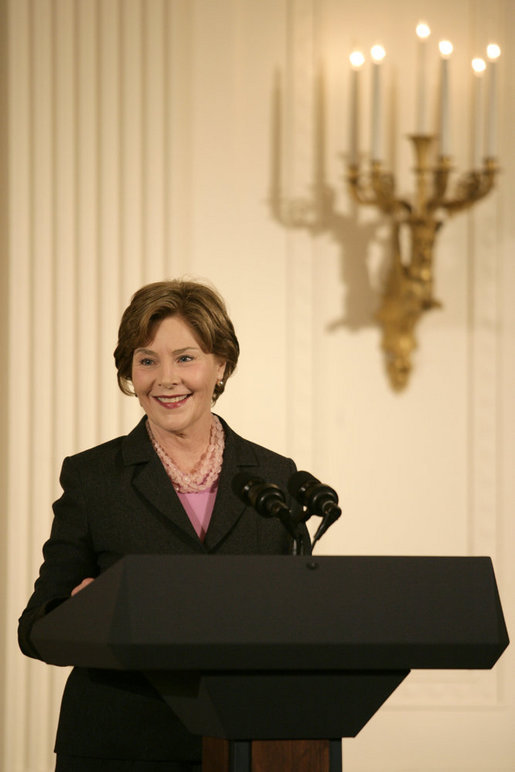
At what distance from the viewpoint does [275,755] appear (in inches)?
62.8

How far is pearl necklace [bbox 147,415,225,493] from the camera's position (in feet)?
7.44

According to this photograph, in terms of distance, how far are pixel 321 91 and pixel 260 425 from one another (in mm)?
1155

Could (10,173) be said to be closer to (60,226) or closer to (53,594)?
(60,226)

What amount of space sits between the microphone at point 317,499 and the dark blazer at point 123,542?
38cm

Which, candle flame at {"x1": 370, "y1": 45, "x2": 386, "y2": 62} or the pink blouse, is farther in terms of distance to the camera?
candle flame at {"x1": 370, "y1": 45, "x2": 386, "y2": 62}

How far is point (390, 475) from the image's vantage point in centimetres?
392

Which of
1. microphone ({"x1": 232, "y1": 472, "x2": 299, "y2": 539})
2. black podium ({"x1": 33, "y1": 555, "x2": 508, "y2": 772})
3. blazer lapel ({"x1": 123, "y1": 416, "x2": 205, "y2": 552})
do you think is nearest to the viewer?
black podium ({"x1": 33, "y1": 555, "x2": 508, "y2": 772})

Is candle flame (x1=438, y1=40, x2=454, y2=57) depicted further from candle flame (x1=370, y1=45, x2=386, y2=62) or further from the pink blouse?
the pink blouse

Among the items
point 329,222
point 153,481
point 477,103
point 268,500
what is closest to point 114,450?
point 153,481

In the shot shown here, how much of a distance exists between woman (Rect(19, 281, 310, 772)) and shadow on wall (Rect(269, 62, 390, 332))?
5.20ft

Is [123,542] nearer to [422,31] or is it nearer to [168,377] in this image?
[168,377]

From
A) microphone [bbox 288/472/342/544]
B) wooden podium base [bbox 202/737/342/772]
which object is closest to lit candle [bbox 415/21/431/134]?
microphone [bbox 288/472/342/544]

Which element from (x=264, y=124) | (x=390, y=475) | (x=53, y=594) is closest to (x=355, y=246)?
(x=264, y=124)

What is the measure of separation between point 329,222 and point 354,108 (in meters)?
0.39
